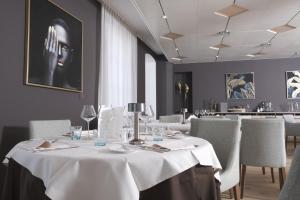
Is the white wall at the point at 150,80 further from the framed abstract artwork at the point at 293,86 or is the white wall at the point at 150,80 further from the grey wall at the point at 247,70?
the framed abstract artwork at the point at 293,86

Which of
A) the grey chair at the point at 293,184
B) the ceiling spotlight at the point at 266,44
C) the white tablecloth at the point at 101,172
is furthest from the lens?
the ceiling spotlight at the point at 266,44

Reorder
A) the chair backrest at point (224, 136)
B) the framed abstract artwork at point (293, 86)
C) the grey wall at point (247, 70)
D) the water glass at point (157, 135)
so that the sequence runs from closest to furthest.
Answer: the water glass at point (157, 135)
the chair backrest at point (224, 136)
the framed abstract artwork at point (293, 86)
the grey wall at point (247, 70)

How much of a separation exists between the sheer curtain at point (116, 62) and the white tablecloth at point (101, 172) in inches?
135

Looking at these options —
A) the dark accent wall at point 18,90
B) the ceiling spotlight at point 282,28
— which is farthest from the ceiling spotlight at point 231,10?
the dark accent wall at point 18,90

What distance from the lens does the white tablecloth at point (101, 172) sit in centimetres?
107

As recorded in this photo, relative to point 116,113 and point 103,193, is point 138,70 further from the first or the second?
point 103,193

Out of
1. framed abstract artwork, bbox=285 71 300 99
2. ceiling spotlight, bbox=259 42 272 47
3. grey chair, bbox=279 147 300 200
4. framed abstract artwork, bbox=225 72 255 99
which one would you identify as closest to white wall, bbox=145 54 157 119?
framed abstract artwork, bbox=225 72 255 99

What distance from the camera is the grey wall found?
9.12m

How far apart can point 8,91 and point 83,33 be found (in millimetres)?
1851

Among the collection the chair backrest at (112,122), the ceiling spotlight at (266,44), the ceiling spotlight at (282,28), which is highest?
the ceiling spotlight at (266,44)

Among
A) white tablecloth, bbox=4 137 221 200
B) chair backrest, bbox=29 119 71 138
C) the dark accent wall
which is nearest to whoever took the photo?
white tablecloth, bbox=4 137 221 200

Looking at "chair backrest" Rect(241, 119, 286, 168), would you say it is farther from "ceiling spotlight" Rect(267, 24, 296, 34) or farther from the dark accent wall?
"ceiling spotlight" Rect(267, 24, 296, 34)

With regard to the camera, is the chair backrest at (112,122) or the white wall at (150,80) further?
the white wall at (150,80)

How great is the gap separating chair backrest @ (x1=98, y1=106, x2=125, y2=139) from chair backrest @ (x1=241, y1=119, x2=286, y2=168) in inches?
69.6
